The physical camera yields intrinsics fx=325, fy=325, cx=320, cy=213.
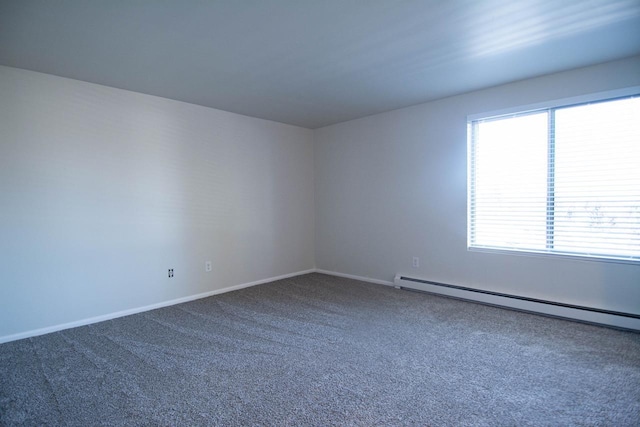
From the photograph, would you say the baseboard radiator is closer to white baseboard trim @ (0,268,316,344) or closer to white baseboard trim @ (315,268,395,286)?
white baseboard trim @ (315,268,395,286)

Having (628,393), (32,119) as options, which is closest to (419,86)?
(628,393)

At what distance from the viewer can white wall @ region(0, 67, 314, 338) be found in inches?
114

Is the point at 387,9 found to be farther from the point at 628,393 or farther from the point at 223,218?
the point at 223,218

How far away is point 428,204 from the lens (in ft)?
13.6

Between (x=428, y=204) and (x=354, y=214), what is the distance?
1.20 m

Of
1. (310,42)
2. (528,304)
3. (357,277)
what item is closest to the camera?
(310,42)

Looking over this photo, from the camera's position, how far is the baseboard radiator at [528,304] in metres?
2.87

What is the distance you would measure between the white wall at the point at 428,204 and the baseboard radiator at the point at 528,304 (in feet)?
0.26

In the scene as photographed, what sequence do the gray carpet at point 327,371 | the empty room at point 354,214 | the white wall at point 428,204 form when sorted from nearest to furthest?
the gray carpet at point 327,371 < the empty room at point 354,214 < the white wall at point 428,204

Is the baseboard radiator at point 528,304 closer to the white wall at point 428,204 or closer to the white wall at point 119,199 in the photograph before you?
the white wall at point 428,204

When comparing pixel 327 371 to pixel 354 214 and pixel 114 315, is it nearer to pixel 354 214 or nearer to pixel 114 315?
pixel 114 315

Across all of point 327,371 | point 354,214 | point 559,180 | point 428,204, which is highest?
point 559,180

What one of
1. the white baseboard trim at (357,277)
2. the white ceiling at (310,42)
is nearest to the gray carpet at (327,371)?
the white baseboard trim at (357,277)

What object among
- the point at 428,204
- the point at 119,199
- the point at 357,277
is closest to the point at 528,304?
the point at 428,204
